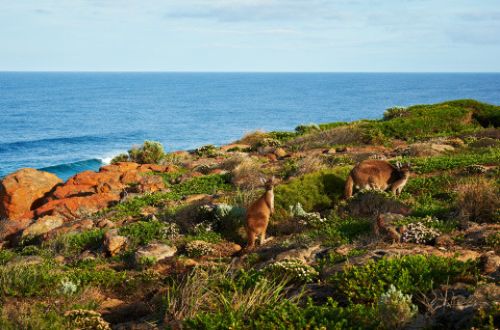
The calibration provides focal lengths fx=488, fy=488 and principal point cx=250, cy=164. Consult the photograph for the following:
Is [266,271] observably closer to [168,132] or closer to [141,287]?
[141,287]

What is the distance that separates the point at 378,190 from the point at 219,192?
21.0 feet

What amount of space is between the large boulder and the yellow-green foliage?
10328 mm

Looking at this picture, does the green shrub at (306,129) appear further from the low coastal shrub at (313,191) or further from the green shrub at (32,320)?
the green shrub at (32,320)

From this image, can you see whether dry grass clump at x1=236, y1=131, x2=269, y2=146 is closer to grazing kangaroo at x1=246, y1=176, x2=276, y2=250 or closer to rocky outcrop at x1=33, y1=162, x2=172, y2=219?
rocky outcrop at x1=33, y1=162, x2=172, y2=219

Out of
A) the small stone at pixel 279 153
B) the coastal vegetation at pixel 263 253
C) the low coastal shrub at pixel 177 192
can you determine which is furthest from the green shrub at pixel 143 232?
the small stone at pixel 279 153

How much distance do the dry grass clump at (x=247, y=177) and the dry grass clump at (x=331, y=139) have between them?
24.4ft

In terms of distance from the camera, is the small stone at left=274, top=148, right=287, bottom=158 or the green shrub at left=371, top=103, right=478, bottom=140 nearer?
the small stone at left=274, top=148, right=287, bottom=158

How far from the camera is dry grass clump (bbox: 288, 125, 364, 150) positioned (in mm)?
25428

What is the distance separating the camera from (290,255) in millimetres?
→ 9195

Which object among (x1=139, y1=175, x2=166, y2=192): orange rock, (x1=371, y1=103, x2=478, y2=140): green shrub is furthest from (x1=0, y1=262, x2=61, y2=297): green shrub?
(x1=371, y1=103, x2=478, y2=140): green shrub

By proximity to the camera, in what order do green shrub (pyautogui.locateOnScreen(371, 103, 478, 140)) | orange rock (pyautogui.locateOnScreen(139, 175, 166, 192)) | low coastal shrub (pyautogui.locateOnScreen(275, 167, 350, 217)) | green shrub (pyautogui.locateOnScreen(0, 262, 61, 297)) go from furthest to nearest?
green shrub (pyautogui.locateOnScreen(371, 103, 478, 140)) < orange rock (pyautogui.locateOnScreen(139, 175, 166, 192)) < low coastal shrub (pyautogui.locateOnScreen(275, 167, 350, 217)) < green shrub (pyautogui.locateOnScreen(0, 262, 61, 297))

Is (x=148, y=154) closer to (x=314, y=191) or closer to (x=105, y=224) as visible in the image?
(x=105, y=224)

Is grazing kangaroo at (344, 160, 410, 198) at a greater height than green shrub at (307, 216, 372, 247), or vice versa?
grazing kangaroo at (344, 160, 410, 198)

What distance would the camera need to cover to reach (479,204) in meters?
10.4
